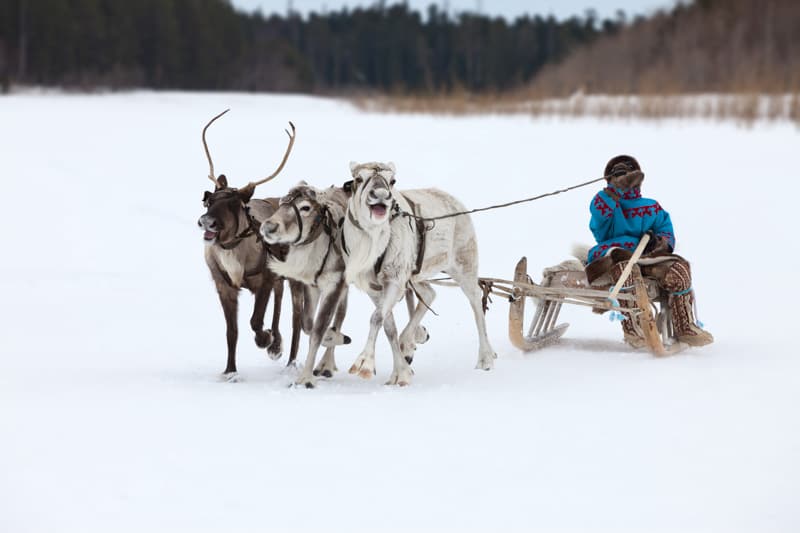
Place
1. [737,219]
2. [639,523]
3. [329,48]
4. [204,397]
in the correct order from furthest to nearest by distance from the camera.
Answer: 1. [329,48]
2. [737,219]
3. [204,397]
4. [639,523]

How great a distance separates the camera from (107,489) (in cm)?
453

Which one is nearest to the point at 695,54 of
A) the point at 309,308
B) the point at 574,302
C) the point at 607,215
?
the point at 607,215

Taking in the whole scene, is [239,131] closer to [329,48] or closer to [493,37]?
[493,37]

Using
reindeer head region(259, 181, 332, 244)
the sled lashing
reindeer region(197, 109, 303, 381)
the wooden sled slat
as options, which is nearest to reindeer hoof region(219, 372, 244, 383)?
reindeer region(197, 109, 303, 381)

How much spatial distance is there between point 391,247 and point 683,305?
2492 millimetres

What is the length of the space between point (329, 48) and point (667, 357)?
150 feet

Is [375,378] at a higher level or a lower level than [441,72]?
lower

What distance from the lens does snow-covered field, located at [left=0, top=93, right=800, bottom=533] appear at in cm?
446

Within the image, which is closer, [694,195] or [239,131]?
[694,195]

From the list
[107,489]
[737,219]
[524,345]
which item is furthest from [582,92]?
[107,489]

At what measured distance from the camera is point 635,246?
7.96m

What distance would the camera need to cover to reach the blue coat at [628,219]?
795cm

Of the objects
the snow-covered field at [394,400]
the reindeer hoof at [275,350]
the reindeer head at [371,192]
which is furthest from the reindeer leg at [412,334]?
the reindeer head at [371,192]

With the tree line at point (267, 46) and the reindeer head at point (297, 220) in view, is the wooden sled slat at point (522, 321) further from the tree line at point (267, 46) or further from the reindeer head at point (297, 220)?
the tree line at point (267, 46)
